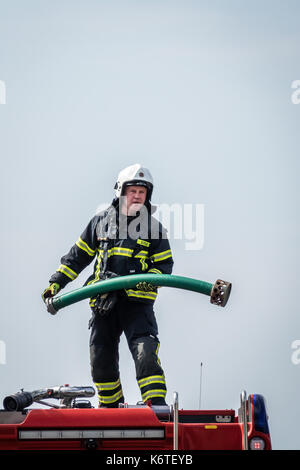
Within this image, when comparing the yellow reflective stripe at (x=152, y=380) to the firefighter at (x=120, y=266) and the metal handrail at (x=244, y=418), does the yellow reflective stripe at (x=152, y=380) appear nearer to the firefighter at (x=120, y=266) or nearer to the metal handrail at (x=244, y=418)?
the firefighter at (x=120, y=266)

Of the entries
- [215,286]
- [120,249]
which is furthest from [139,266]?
[215,286]

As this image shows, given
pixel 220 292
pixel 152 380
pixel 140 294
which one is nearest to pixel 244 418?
pixel 220 292

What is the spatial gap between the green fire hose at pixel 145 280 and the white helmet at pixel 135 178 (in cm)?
118

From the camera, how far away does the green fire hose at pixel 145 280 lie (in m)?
10.4

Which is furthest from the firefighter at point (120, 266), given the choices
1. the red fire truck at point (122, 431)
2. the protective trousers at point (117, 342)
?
the red fire truck at point (122, 431)

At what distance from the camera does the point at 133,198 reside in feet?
37.7

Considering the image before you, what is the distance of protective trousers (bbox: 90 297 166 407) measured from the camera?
10930 millimetres

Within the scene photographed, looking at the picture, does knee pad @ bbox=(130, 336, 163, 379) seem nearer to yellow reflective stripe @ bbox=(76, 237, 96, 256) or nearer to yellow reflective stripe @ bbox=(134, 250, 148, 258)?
yellow reflective stripe @ bbox=(134, 250, 148, 258)

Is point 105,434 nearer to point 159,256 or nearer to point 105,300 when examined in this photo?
point 105,300

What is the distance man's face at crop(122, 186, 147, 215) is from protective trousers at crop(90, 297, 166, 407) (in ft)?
3.09

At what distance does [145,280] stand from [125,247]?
26.6 inches

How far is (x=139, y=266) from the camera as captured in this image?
36.8ft
